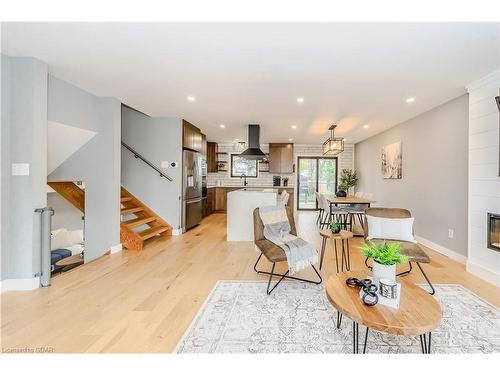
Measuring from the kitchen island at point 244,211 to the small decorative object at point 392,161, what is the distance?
9.77 ft

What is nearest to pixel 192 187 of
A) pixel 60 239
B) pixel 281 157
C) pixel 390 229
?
pixel 60 239

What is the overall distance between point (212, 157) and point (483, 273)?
23.5 feet

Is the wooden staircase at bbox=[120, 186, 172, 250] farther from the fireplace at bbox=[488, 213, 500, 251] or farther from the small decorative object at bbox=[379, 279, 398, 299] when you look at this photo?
the fireplace at bbox=[488, 213, 500, 251]

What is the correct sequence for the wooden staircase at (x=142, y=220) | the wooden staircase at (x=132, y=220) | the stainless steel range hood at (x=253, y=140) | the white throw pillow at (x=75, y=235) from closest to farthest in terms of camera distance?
the wooden staircase at (x=132, y=220) → the wooden staircase at (x=142, y=220) → the white throw pillow at (x=75, y=235) → the stainless steel range hood at (x=253, y=140)

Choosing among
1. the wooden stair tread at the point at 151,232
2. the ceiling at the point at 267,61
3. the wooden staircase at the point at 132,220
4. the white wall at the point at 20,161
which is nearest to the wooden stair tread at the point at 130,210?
the wooden staircase at the point at 132,220

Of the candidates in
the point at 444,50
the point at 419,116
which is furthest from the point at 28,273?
the point at 419,116

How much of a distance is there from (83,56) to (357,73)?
3038 mm

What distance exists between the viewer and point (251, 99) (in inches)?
148

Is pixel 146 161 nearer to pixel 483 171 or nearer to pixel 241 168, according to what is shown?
pixel 241 168

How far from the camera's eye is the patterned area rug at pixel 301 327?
1690mm

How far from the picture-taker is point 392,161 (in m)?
5.61

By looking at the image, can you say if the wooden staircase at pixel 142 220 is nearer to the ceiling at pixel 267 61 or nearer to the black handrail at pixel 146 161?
the black handrail at pixel 146 161
